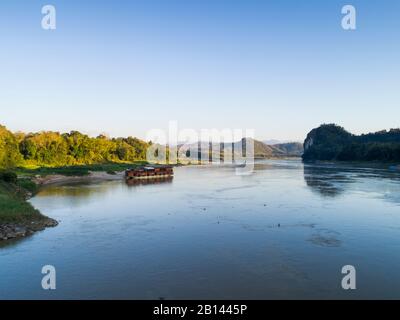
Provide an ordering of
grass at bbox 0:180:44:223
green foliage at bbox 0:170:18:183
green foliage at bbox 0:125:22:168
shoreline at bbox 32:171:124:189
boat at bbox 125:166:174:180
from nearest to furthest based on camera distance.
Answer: grass at bbox 0:180:44:223, green foliage at bbox 0:170:18:183, shoreline at bbox 32:171:124:189, green foliage at bbox 0:125:22:168, boat at bbox 125:166:174:180

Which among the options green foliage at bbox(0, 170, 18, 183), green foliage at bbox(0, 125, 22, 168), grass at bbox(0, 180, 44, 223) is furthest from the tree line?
grass at bbox(0, 180, 44, 223)

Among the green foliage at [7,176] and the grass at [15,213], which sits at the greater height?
the green foliage at [7,176]

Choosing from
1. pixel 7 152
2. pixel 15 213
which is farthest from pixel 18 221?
pixel 7 152

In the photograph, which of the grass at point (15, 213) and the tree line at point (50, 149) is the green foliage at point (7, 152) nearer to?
the tree line at point (50, 149)

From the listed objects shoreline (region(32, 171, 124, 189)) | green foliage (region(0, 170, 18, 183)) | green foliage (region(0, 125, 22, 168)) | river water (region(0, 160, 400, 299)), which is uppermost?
green foliage (region(0, 125, 22, 168))

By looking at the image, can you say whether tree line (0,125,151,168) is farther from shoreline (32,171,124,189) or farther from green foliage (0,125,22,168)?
shoreline (32,171,124,189)

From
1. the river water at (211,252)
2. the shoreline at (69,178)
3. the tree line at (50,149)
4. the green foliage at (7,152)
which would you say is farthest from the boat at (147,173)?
the river water at (211,252)

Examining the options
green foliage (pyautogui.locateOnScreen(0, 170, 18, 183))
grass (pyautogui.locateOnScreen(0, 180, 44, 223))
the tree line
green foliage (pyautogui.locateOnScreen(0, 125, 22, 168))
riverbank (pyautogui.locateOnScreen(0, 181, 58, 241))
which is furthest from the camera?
the tree line

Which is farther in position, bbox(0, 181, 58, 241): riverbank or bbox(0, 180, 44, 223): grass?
bbox(0, 180, 44, 223): grass

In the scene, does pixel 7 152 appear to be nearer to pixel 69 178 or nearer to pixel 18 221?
pixel 69 178
